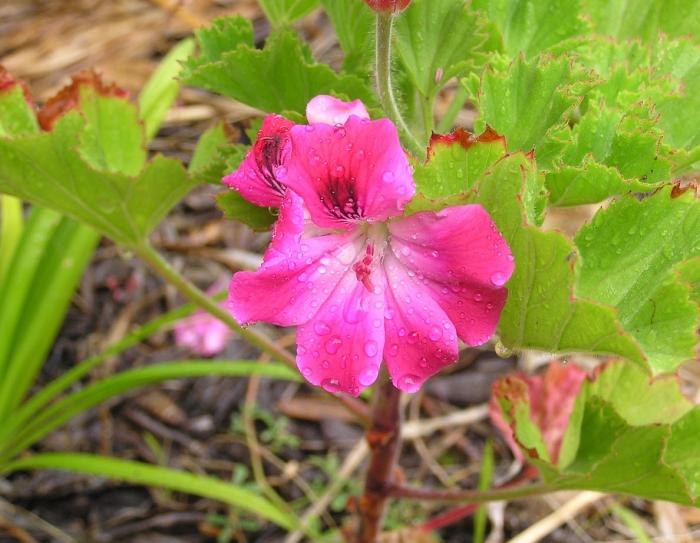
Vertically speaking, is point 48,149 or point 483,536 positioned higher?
point 48,149

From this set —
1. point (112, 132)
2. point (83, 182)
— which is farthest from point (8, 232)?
point (83, 182)

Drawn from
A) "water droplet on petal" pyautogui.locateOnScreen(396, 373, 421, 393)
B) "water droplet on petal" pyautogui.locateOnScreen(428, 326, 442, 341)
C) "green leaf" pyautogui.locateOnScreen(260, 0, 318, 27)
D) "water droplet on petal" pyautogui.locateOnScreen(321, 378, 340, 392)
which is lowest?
"water droplet on petal" pyautogui.locateOnScreen(396, 373, 421, 393)

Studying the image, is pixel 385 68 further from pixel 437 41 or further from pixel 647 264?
pixel 647 264

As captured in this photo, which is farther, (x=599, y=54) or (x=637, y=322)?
(x=599, y=54)

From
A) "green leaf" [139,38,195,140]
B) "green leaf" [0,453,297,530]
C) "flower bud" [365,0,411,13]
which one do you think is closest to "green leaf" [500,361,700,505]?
"flower bud" [365,0,411,13]

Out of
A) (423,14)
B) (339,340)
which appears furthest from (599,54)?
(339,340)

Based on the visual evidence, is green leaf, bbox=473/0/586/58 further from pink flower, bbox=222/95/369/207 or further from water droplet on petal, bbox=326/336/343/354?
water droplet on petal, bbox=326/336/343/354

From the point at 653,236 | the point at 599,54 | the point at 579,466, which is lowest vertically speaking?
the point at 579,466

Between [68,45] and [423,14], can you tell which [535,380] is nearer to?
[423,14]
